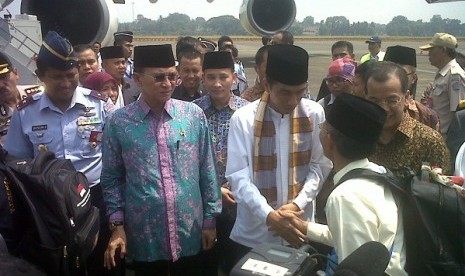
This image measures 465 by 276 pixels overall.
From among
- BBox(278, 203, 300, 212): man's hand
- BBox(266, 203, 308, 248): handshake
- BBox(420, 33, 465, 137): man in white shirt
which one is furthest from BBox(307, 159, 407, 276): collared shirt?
BBox(420, 33, 465, 137): man in white shirt

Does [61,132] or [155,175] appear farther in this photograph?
[61,132]

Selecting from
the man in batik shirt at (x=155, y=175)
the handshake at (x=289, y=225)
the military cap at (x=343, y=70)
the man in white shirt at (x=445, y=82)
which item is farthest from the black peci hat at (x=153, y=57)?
the man in white shirt at (x=445, y=82)

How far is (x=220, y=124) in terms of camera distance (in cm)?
302

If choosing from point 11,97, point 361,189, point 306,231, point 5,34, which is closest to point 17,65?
point 5,34

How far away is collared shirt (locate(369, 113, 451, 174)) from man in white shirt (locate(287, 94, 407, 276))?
2.01ft

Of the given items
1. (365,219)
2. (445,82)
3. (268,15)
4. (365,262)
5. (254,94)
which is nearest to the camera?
(365,262)

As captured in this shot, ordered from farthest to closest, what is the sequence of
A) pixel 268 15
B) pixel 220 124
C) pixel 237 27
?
1. pixel 237 27
2. pixel 268 15
3. pixel 220 124

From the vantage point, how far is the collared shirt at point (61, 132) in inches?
100

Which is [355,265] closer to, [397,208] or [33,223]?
[397,208]

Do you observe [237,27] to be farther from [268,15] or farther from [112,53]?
[112,53]

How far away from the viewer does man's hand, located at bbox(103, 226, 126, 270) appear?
2.18m

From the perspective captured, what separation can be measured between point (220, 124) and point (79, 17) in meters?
5.39

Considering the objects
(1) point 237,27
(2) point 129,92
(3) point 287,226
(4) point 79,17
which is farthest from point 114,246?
(1) point 237,27

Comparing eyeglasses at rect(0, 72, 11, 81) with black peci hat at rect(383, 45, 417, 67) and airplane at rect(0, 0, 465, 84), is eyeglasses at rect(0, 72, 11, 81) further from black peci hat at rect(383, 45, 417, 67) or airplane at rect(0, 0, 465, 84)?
airplane at rect(0, 0, 465, 84)
